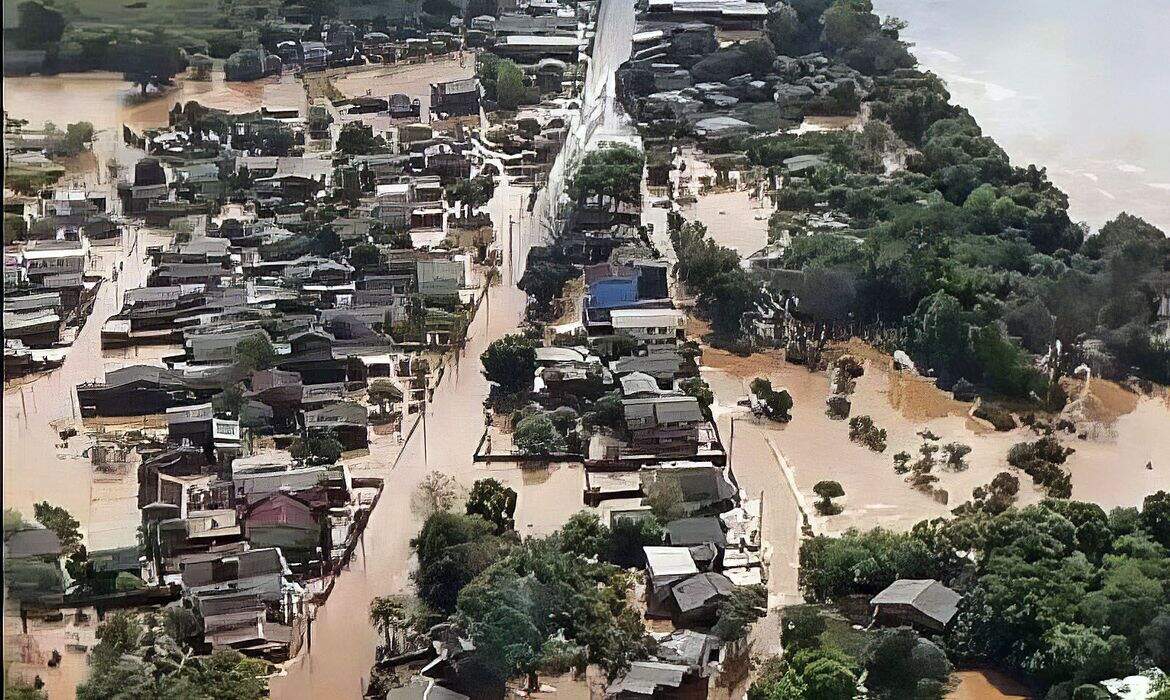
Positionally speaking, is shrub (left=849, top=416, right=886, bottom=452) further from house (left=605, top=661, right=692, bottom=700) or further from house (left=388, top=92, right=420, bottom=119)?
house (left=388, top=92, right=420, bottom=119)

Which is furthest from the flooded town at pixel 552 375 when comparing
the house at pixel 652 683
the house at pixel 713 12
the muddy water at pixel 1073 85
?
the house at pixel 713 12

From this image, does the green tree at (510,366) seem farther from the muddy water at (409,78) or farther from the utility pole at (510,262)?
the muddy water at (409,78)

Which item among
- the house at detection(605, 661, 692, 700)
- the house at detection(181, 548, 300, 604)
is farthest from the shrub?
the house at detection(181, 548, 300, 604)

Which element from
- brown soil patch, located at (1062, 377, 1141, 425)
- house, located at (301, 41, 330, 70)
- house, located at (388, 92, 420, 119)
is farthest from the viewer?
house, located at (301, 41, 330, 70)

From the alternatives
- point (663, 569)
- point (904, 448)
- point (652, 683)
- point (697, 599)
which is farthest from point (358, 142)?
point (652, 683)

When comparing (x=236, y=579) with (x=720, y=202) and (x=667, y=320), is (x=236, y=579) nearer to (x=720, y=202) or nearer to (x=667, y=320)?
(x=667, y=320)
